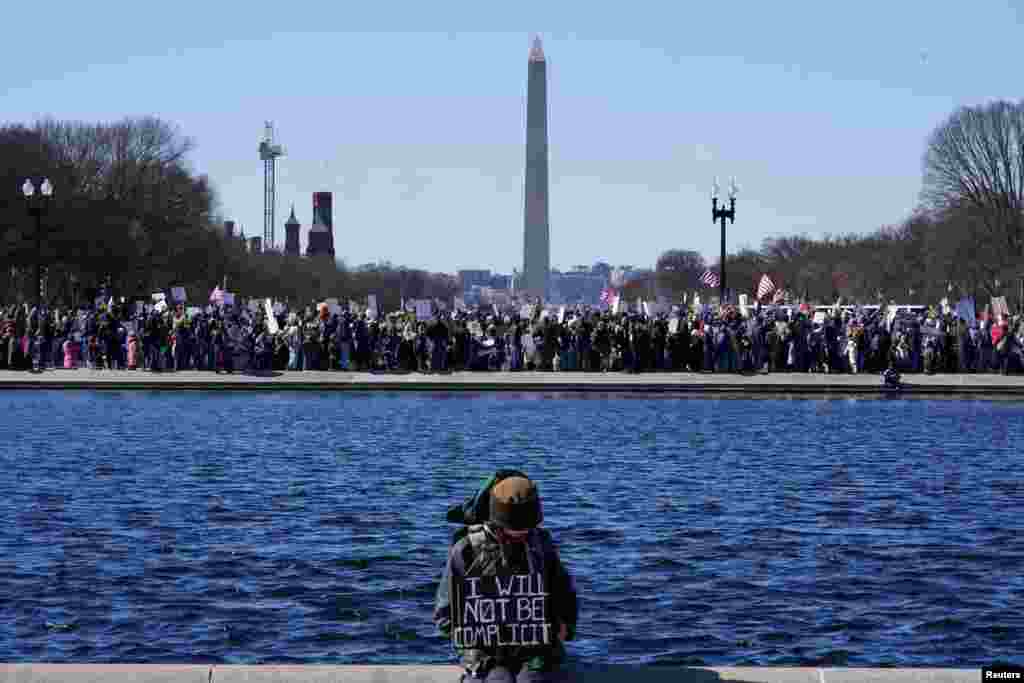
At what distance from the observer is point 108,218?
95375 millimetres

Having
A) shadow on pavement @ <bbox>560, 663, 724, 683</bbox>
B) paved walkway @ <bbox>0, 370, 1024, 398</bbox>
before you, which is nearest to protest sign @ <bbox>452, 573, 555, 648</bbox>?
shadow on pavement @ <bbox>560, 663, 724, 683</bbox>

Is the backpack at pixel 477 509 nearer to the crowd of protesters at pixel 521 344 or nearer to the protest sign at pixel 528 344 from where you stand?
the crowd of protesters at pixel 521 344

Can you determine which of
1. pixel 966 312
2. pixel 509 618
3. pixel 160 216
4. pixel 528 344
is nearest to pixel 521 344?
pixel 528 344

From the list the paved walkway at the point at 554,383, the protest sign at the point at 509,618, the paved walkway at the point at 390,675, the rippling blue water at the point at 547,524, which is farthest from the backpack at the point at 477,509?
the paved walkway at the point at 554,383

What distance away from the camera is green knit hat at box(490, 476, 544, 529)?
29.9 ft

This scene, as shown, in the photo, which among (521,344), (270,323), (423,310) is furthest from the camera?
(423,310)

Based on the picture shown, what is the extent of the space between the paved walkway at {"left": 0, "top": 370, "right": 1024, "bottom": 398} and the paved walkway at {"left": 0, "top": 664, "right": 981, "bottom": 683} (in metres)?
35.0

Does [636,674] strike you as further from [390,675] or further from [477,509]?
[477,509]

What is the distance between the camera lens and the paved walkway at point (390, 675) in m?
10.5

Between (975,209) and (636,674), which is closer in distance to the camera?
(636,674)

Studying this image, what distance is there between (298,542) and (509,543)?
10731mm

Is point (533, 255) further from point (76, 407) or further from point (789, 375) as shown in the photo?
point (76, 407)

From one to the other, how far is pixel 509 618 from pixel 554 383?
36.6 metres

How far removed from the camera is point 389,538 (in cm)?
2020
